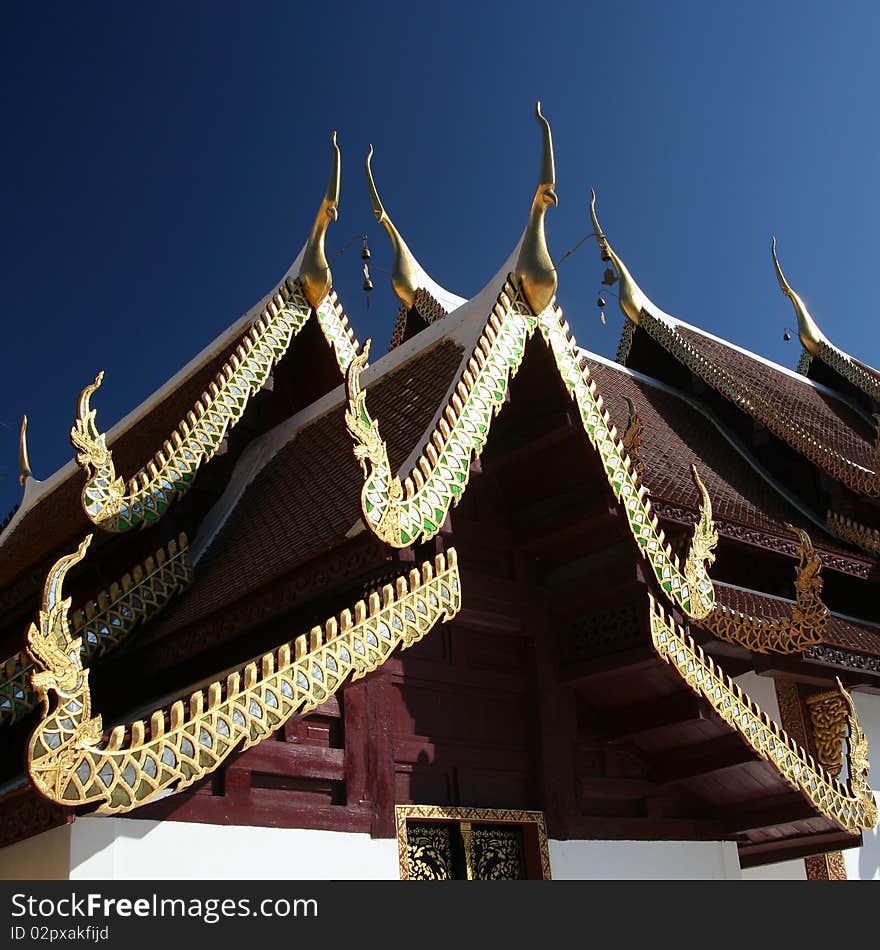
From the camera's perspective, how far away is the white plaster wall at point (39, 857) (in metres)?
3.59

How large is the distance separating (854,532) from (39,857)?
6576 mm

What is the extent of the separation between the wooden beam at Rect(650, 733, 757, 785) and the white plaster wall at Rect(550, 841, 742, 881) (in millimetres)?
308

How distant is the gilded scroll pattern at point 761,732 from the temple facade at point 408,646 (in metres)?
0.01

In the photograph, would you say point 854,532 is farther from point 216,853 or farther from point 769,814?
point 216,853

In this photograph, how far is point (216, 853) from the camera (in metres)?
3.83

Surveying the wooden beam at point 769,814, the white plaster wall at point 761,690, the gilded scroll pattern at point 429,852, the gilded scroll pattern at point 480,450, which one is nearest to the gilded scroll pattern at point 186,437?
the gilded scroll pattern at point 480,450

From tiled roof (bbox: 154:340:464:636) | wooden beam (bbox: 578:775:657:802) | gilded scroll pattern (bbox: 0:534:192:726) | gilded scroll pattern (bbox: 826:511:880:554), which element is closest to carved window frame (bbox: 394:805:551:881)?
wooden beam (bbox: 578:775:657:802)

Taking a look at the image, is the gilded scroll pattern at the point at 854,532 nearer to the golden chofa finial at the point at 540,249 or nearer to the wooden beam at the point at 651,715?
the wooden beam at the point at 651,715

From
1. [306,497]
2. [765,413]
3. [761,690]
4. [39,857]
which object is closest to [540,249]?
[306,497]

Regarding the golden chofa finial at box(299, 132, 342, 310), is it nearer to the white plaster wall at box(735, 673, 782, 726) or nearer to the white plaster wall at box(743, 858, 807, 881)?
the white plaster wall at box(735, 673, 782, 726)

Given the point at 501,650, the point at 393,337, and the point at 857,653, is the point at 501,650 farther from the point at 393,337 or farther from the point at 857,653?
the point at 393,337

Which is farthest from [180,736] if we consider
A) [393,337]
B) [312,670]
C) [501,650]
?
[393,337]

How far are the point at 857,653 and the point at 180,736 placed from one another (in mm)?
5139

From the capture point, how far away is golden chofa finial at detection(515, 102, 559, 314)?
482 centimetres
